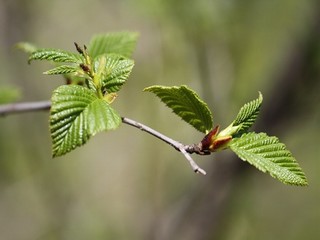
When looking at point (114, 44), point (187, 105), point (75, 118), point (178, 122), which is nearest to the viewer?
point (75, 118)

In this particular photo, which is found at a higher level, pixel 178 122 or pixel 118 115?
pixel 118 115

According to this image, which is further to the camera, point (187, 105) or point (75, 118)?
point (187, 105)

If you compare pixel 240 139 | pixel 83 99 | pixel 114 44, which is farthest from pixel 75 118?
pixel 114 44

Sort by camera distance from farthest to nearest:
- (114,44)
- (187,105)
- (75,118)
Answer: (114,44) → (187,105) → (75,118)

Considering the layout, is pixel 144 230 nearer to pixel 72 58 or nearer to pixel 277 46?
pixel 277 46

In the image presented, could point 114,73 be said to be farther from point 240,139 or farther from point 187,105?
point 240,139

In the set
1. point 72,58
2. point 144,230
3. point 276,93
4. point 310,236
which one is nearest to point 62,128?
point 72,58

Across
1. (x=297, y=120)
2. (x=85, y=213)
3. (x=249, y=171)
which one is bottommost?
(x=85, y=213)

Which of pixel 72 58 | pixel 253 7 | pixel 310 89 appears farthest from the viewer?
pixel 253 7
